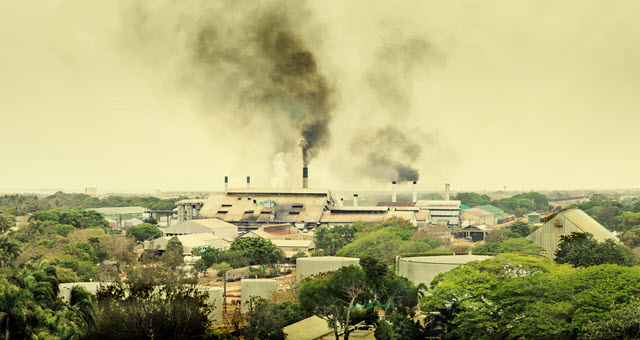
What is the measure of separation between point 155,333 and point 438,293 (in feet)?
51.5

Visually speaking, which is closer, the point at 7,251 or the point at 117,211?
the point at 7,251

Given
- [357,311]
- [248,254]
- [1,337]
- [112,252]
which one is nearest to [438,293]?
[357,311]

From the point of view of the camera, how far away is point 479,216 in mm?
155250

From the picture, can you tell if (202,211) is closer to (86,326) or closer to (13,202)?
(13,202)

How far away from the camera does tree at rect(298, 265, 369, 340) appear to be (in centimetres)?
3772

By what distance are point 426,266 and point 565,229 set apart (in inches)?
679

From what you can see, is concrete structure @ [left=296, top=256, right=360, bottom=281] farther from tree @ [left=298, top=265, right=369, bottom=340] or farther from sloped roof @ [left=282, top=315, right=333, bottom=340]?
tree @ [left=298, top=265, right=369, bottom=340]

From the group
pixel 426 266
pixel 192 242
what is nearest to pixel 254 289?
pixel 426 266

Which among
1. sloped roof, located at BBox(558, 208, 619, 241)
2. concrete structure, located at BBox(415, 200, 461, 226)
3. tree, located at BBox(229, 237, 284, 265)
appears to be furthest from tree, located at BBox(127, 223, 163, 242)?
concrete structure, located at BBox(415, 200, 461, 226)

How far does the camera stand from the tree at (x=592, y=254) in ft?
155

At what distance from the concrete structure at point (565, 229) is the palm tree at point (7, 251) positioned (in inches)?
1840

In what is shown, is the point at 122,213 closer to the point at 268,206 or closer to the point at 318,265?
the point at 268,206

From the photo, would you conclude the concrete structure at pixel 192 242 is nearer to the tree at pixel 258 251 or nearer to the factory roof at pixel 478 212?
the tree at pixel 258 251

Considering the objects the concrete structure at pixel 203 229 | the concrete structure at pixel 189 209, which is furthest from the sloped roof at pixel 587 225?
the concrete structure at pixel 189 209
